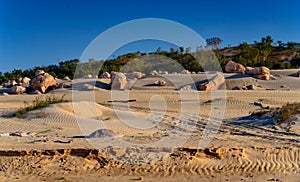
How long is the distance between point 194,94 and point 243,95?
2.22 meters

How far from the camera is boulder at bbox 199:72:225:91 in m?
19.6

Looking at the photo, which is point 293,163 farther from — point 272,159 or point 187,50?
point 187,50

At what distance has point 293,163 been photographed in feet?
22.4

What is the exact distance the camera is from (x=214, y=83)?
2047 cm

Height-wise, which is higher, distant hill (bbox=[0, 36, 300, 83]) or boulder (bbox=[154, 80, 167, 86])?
distant hill (bbox=[0, 36, 300, 83])

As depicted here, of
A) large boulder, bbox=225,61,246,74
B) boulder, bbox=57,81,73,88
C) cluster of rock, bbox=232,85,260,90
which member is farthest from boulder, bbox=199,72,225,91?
boulder, bbox=57,81,73,88

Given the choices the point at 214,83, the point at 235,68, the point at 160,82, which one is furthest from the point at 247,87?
the point at 160,82

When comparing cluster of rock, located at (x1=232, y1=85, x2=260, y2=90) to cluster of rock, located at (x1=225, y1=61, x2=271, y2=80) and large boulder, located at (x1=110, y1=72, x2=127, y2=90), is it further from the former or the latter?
large boulder, located at (x1=110, y1=72, x2=127, y2=90)

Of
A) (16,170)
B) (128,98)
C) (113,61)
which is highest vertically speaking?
(113,61)

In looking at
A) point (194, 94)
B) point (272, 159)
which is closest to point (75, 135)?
point (272, 159)

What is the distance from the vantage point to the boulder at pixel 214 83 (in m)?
19.6

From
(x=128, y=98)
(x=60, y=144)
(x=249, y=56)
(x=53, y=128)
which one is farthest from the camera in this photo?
(x=249, y=56)

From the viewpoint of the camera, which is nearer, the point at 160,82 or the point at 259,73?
the point at 160,82

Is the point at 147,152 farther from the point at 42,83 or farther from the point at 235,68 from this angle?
the point at 235,68
